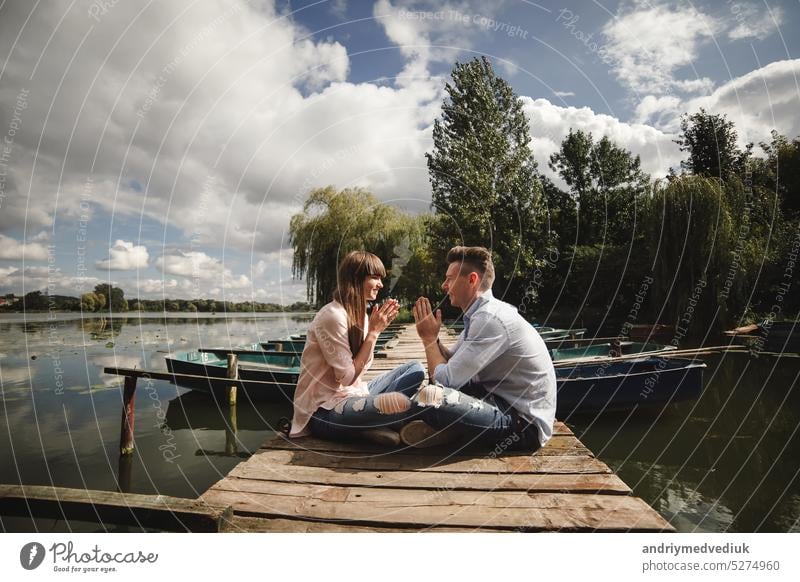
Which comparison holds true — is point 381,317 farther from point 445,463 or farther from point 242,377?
point 242,377

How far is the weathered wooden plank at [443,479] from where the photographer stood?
218 cm

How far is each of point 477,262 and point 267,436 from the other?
6432mm

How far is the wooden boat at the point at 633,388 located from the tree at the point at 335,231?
20.1 ft

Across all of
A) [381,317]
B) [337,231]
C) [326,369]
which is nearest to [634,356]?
[381,317]

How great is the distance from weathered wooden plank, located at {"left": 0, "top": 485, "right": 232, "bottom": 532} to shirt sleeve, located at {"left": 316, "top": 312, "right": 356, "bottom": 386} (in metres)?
1.11

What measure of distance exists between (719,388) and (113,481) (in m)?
12.9

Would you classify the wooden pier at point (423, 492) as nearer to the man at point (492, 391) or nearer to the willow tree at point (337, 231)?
the man at point (492, 391)

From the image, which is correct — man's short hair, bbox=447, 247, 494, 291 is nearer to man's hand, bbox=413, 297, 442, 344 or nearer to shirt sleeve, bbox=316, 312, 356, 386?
man's hand, bbox=413, 297, 442, 344

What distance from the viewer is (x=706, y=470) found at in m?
5.90

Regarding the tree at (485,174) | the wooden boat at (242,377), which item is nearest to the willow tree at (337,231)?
the tree at (485,174)

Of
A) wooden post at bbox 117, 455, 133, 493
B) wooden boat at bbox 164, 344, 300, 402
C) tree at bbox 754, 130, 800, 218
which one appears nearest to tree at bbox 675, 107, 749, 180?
tree at bbox 754, 130, 800, 218

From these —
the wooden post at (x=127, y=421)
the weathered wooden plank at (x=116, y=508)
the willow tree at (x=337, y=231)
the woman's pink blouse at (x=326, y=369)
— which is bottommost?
the wooden post at (x=127, y=421)

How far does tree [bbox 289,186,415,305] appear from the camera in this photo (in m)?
12.0

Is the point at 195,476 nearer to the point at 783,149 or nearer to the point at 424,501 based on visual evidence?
the point at 424,501
